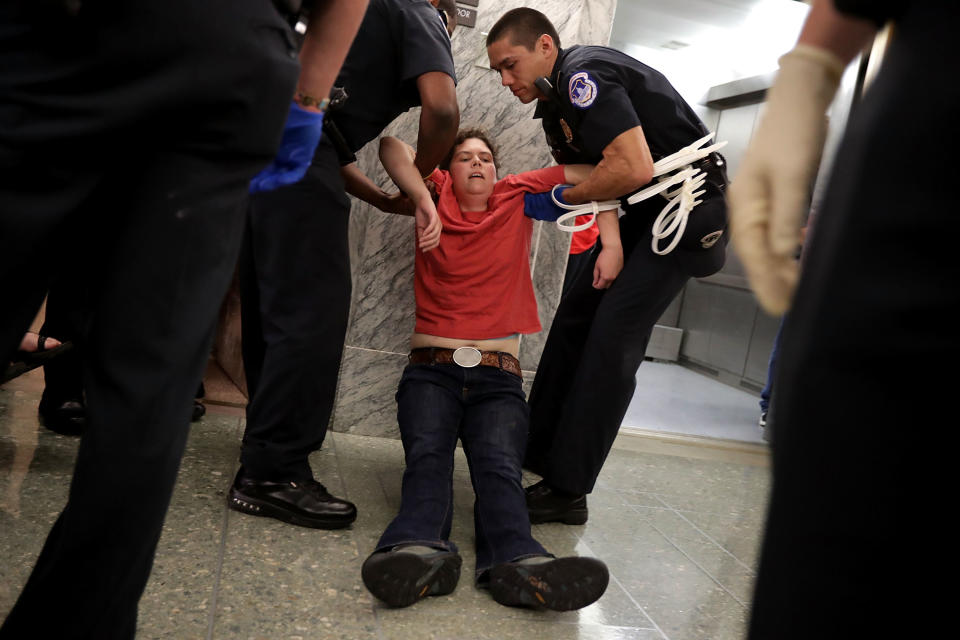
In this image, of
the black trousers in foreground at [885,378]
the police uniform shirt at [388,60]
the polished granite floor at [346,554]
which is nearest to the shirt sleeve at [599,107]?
the police uniform shirt at [388,60]

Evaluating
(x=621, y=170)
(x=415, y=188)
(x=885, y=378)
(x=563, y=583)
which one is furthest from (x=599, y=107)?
(x=885, y=378)

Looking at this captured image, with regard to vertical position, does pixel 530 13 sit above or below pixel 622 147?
above

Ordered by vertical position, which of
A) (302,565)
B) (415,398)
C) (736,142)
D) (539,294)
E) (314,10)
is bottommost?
(302,565)

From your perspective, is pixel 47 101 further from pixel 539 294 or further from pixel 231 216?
pixel 539 294

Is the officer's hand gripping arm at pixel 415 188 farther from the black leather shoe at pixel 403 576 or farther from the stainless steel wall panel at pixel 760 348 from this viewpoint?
the stainless steel wall panel at pixel 760 348

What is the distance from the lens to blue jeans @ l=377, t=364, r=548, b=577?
177 centimetres

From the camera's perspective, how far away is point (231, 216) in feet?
2.66

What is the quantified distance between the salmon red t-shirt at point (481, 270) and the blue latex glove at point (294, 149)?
4.10 feet

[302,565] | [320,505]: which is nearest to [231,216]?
[302,565]

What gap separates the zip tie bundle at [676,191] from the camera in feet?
7.54

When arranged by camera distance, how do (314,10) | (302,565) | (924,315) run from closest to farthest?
(924,315) < (314,10) < (302,565)

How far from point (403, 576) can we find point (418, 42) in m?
1.27

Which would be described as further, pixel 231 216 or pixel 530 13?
pixel 530 13

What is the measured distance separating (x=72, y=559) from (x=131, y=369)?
191mm
